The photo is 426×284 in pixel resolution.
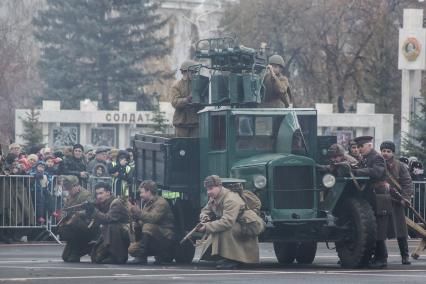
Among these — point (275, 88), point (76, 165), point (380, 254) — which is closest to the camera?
point (380, 254)

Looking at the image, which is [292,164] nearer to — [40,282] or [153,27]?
[40,282]

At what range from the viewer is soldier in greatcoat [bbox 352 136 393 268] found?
1989 centimetres

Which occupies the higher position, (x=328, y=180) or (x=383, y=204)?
(x=328, y=180)

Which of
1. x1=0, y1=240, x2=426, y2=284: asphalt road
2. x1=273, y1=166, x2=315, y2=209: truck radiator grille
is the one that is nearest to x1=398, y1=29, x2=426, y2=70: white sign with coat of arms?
x1=0, y1=240, x2=426, y2=284: asphalt road

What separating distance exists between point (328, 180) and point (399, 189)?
1919mm

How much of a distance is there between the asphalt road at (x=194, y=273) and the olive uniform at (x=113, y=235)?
28 cm

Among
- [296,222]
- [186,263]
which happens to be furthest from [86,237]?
[296,222]

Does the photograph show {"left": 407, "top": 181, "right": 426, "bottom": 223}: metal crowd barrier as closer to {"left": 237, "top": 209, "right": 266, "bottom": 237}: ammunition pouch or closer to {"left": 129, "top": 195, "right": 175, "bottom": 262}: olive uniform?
{"left": 129, "top": 195, "right": 175, "bottom": 262}: olive uniform

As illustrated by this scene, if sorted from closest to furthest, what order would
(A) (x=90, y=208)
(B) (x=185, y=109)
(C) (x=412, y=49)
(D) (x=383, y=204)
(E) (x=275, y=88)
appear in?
1. (D) (x=383, y=204)
2. (A) (x=90, y=208)
3. (E) (x=275, y=88)
4. (B) (x=185, y=109)
5. (C) (x=412, y=49)

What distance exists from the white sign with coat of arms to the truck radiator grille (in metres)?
32.1

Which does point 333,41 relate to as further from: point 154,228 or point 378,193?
point 378,193

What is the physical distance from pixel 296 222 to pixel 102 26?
6000 cm

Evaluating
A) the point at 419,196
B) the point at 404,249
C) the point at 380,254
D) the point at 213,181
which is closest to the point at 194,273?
the point at 213,181

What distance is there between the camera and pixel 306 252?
2141 cm
